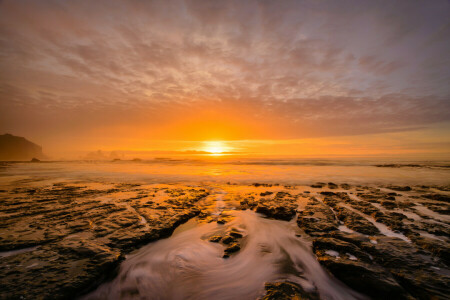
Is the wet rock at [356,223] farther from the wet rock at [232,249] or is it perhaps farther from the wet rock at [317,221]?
the wet rock at [232,249]

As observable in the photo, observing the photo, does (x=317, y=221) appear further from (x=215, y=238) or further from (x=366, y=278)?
(x=215, y=238)

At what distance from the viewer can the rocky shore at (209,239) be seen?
2.70 meters

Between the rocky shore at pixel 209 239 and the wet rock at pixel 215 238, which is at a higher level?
the rocky shore at pixel 209 239

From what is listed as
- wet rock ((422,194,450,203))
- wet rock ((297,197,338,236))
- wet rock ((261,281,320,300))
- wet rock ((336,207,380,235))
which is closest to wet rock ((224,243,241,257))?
wet rock ((261,281,320,300))

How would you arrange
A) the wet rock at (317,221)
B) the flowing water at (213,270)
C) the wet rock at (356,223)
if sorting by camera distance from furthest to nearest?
the wet rock at (317,221)
the wet rock at (356,223)
the flowing water at (213,270)

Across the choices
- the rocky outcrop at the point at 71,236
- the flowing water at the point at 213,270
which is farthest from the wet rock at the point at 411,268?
the rocky outcrop at the point at 71,236

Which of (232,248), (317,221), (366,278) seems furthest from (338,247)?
(232,248)

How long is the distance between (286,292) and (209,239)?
2271mm

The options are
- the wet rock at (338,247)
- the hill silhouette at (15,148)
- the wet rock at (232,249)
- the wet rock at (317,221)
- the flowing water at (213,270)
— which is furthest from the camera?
the hill silhouette at (15,148)

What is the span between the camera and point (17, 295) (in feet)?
7.52

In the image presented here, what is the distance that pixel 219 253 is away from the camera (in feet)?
12.9

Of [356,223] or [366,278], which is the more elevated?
[356,223]

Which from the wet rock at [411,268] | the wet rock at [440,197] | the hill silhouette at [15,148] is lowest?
the wet rock at [411,268]

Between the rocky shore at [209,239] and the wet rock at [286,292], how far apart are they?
0.02 metres
